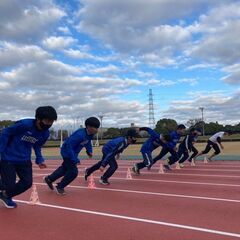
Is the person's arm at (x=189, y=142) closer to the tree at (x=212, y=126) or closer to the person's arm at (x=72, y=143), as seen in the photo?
the person's arm at (x=72, y=143)

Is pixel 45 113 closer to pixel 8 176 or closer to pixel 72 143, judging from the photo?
pixel 8 176

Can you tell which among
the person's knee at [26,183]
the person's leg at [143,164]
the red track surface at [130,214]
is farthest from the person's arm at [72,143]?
the person's leg at [143,164]

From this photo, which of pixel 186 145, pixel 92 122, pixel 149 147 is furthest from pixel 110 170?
pixel 186 145

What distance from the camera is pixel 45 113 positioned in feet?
25.9

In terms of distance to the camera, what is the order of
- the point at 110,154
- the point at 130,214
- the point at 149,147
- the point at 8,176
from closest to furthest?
the point at 130,214
the point at 8,176
the point at 110,154
the point at 149,147

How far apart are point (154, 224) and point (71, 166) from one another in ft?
13.8

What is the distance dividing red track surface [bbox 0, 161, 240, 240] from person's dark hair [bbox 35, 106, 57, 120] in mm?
1679

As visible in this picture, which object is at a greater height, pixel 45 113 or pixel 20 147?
pixel 45 113

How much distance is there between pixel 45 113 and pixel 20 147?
2.92ft

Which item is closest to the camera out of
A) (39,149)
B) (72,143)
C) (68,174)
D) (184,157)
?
(39,149)

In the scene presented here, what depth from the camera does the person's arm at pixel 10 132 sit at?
7980 millimetres

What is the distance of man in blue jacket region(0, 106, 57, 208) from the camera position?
26.2 ft

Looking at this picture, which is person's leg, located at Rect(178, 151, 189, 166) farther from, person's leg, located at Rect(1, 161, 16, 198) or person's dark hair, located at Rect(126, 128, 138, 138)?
person's leg, located at Rect(1, 161, 16, 198)

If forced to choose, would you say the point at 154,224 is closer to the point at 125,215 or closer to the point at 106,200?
the point at 125,215
